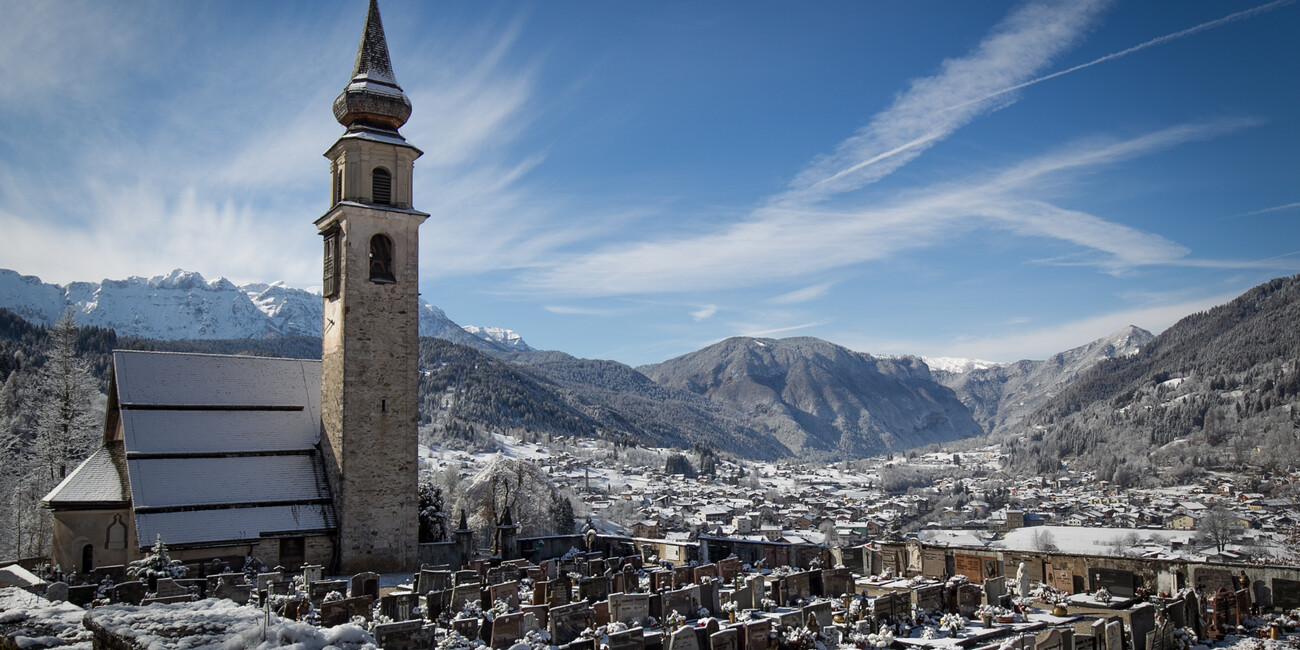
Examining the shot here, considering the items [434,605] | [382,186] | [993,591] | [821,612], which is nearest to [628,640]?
[821,612]

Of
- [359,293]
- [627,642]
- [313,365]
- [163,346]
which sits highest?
[163,346]

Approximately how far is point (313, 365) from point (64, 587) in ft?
49.2

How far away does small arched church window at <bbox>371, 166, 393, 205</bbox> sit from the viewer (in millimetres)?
27312

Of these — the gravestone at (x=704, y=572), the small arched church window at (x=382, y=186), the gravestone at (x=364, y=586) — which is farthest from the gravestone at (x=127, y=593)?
the small arched church window at (x=382, y=186)

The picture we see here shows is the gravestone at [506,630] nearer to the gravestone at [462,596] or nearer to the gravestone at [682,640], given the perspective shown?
the gravestone at [462,596]

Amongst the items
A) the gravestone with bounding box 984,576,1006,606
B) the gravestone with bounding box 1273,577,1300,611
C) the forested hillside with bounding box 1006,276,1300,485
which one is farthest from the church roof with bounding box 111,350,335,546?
the forested hillside with bounding box 1006,276,1300,485

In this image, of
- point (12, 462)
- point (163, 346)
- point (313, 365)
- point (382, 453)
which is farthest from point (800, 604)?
point (163, 346)

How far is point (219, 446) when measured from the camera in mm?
26219

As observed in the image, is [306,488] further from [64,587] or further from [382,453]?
[64,587]

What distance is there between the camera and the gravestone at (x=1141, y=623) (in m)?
14.4

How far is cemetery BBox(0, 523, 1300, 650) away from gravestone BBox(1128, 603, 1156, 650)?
0.02 m

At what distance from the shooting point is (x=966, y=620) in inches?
657

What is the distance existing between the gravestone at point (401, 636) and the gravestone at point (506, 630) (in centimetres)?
248

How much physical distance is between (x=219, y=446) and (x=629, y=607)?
1680 centimetres
